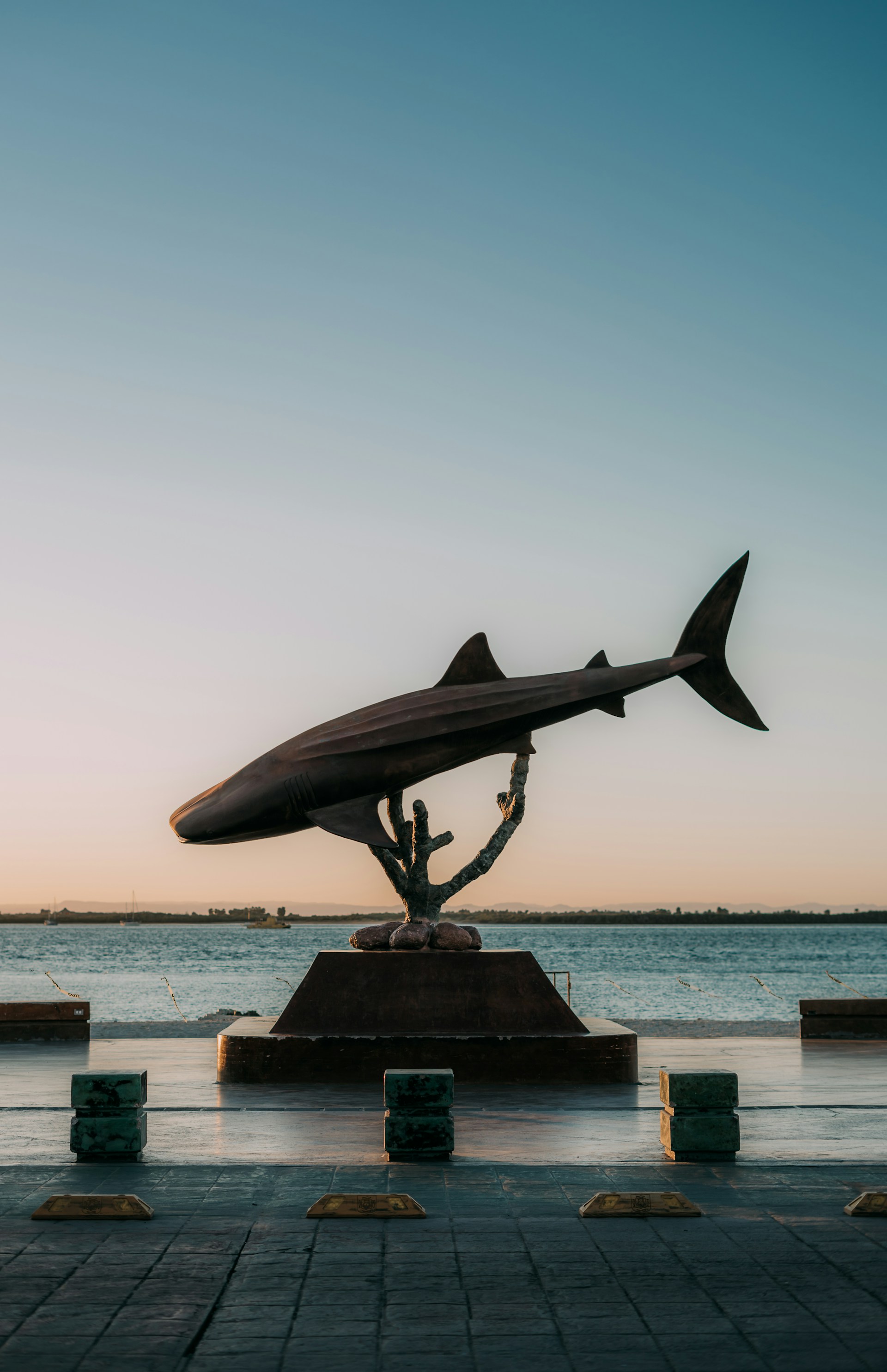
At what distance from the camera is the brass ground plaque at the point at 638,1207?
27.2 ft

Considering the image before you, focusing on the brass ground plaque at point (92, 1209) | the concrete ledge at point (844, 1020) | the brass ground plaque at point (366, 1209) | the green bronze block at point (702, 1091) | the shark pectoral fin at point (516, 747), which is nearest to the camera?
the brass ground plaque at point (92, 1209)

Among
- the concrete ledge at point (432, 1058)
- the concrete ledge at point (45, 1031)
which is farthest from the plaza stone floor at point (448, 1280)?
the concrete ledge at point (45, 1031)

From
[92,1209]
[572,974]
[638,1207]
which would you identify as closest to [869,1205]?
[638,1207]

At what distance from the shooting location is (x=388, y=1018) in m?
15.7

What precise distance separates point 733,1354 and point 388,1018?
33.6 ft

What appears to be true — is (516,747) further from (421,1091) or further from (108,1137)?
(108,1137)

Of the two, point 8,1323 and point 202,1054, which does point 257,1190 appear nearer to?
point 8,1323

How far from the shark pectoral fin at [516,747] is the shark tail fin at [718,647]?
209 cm

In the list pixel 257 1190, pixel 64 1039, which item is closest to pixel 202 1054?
pixel 64 1039

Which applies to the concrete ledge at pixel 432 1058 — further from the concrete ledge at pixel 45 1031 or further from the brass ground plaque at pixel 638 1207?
the brass ground plaque at pixel 638 1207

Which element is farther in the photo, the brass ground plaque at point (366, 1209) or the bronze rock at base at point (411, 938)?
the bronze rock at base at point (411, 938)

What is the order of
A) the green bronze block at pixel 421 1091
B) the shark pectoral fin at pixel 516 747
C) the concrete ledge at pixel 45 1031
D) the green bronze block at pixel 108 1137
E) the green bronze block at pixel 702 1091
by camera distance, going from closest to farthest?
the green bronze block at pixel 108 1137, the green bronze block at pixel 702 1091, the green bronze block at pixel 421 1091, the shark pectoral fin at pixel 516 747, the concrete ledge at pixel 45 1031

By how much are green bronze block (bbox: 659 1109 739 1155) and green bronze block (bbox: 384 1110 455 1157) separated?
180 centimetres

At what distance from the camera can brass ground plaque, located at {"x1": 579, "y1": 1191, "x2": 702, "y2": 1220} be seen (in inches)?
327
